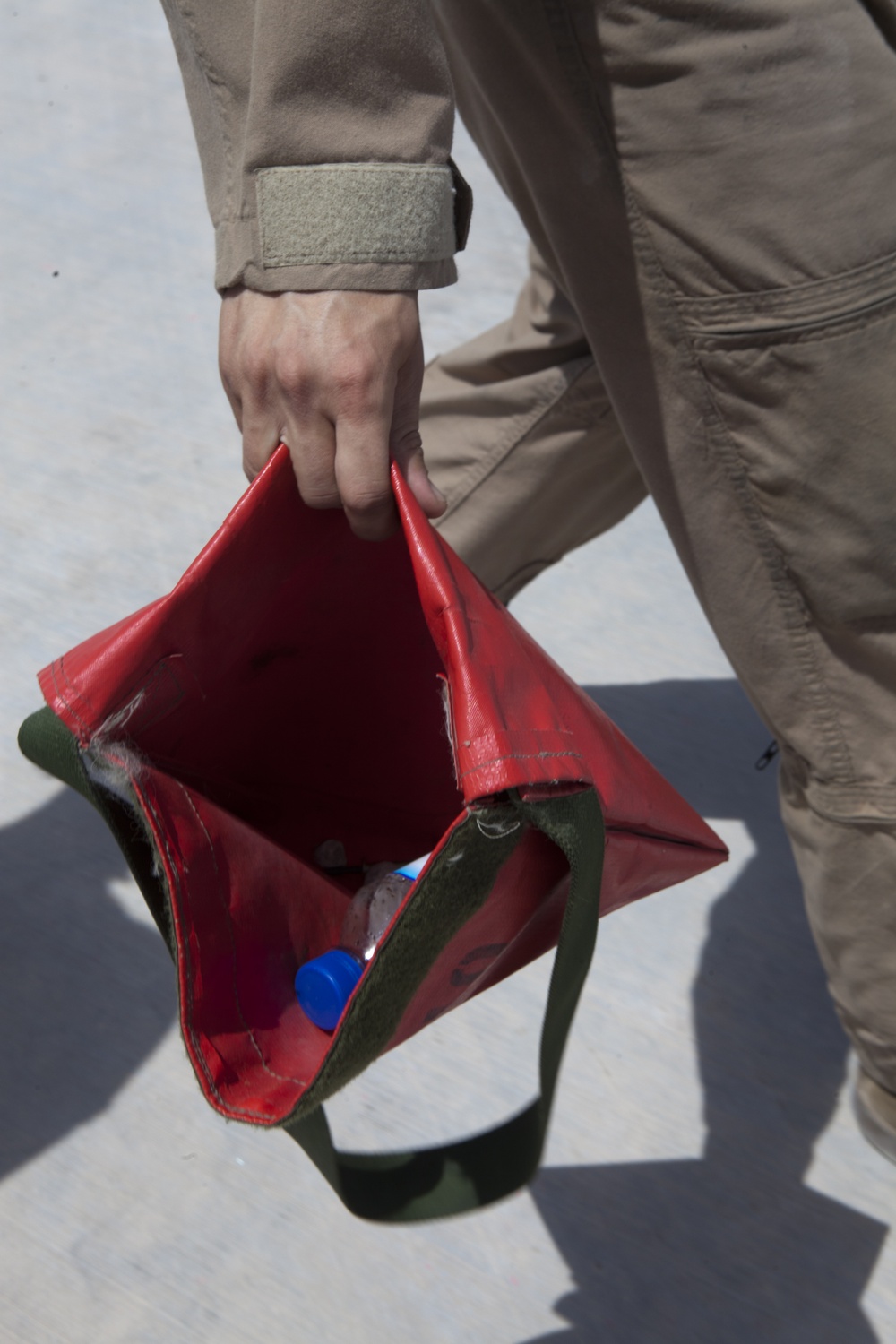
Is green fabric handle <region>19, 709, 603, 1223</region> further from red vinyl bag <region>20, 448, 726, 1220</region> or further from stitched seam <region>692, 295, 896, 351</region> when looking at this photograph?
stitched seam <region>692, 295, 896, 351</region>

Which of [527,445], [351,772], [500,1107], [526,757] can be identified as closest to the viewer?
[526,757]

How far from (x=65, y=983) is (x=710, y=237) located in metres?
1.03

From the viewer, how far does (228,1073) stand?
865 mm

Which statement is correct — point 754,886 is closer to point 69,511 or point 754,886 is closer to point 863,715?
point 863,715

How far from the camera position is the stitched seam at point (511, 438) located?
142 centimetres

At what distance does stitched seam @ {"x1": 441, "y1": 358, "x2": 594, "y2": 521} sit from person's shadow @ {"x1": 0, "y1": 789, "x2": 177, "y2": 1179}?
0.61 meters

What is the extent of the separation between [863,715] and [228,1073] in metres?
0.62

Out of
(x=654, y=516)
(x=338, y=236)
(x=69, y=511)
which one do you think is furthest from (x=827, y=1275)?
(x=69, y=511)

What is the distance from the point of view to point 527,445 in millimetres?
1449

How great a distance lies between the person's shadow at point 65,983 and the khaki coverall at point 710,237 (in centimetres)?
74

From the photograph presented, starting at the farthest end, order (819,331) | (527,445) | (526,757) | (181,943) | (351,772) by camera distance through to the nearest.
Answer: (527,445)
(351,772)
(819,331)
(181,943)
(526,757)

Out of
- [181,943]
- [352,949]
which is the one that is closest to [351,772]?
[352,949]

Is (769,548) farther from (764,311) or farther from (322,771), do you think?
(322,771)

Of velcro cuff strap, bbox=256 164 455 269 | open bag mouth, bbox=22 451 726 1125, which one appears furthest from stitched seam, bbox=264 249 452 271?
open bag mouth, bbox=22 451 726 1125
